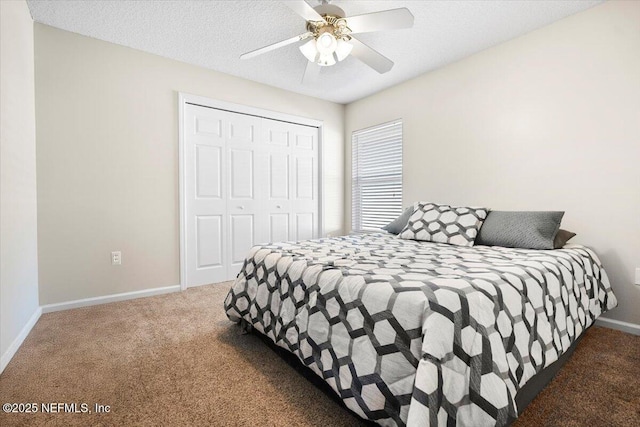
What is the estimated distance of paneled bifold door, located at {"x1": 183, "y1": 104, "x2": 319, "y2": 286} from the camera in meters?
3.20

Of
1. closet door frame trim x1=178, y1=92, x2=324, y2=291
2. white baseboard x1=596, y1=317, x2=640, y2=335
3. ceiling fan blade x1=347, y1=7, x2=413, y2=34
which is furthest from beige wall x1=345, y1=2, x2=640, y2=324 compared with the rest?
closet door frame trim x1=178, y1=92, x2=324, y2=291

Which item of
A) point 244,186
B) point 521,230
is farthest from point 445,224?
point 244,186

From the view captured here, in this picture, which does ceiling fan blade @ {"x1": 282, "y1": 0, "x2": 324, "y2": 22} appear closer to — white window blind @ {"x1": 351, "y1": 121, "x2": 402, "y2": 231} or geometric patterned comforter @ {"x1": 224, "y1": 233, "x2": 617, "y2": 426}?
geometric patterned comforter @ {"x1": 224, "y1": 233, "x2": 617, "y2": 426}

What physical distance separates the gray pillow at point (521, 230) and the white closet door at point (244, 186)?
7.96ft

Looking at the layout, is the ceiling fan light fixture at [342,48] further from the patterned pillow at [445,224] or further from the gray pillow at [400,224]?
the gray pillow at [400,224]

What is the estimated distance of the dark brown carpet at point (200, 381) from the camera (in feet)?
3.98

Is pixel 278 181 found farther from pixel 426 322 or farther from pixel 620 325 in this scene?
pixel 620 325

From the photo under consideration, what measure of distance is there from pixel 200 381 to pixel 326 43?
214 centimetres

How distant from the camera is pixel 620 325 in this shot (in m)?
2.10

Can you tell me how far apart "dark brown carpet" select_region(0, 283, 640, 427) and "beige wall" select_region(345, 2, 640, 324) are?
830mm

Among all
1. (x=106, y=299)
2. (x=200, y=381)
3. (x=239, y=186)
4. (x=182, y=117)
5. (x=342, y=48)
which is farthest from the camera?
(x=239, y=186)

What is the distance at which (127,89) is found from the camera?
279cm

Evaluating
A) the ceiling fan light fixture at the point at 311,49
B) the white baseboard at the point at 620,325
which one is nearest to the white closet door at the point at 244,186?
the ceiling fan light fixture at the point at 311,49

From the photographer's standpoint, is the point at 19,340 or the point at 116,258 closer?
the point at 19,340
